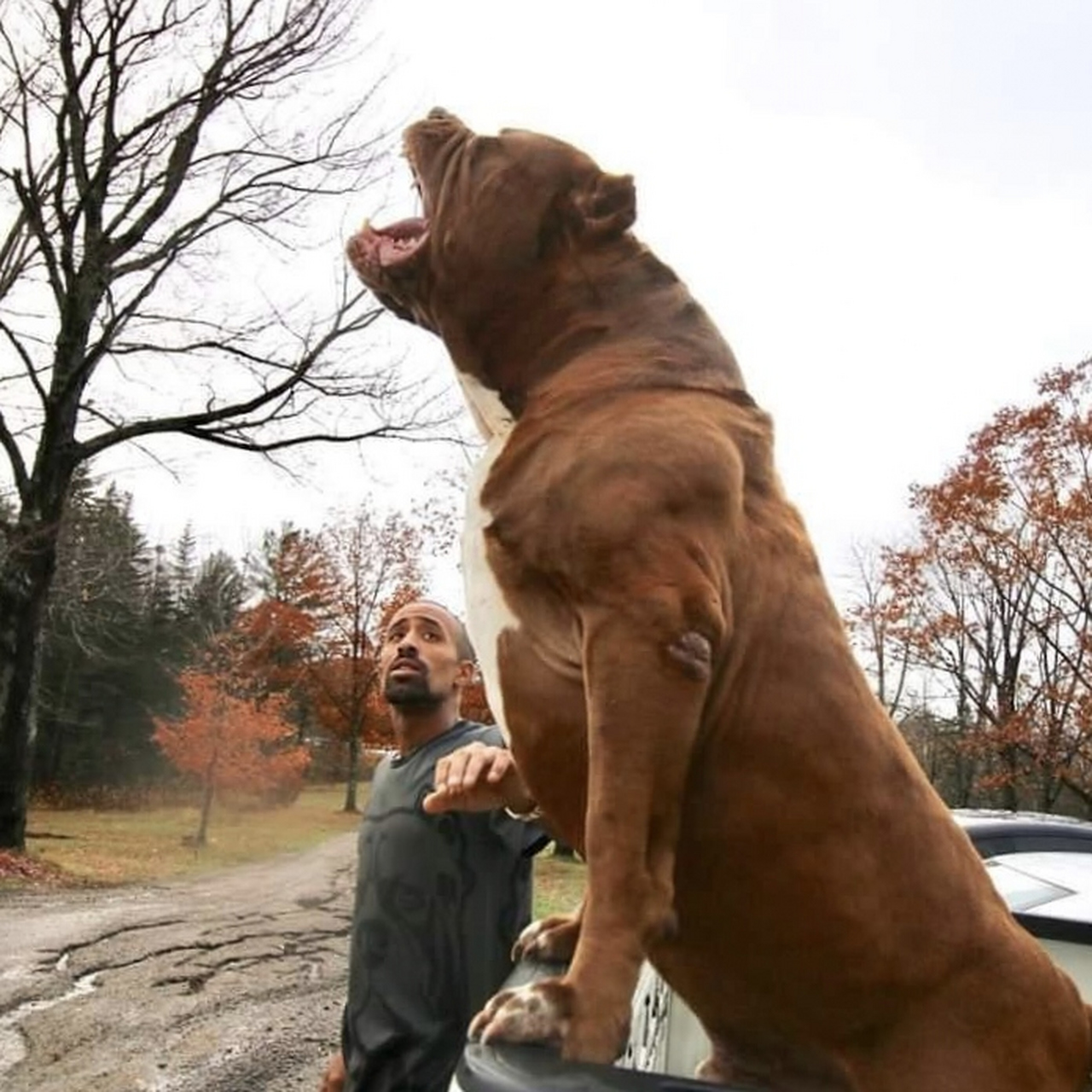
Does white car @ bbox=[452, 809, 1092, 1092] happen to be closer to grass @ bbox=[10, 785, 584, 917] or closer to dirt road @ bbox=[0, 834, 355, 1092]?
grass @ bbox=[10, 785, 584, 917]

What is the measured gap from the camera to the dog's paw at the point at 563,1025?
46.3 inches

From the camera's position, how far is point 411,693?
331cm

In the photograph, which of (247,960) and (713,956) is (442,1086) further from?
(247,960)

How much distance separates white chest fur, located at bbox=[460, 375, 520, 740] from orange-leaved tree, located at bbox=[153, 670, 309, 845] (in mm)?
28894

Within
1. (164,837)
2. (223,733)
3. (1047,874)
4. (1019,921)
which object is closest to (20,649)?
(164,837)

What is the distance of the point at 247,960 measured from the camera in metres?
9.48

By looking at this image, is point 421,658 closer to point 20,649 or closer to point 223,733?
point 20,649

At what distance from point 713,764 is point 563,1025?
321 mm

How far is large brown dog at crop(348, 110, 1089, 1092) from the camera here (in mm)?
1252

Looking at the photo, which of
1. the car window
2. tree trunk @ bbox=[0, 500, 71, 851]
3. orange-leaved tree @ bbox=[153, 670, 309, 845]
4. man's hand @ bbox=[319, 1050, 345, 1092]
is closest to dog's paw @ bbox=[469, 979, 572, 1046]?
the car window

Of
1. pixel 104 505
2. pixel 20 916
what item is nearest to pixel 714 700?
pixel 20 916

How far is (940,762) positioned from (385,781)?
3721 cm

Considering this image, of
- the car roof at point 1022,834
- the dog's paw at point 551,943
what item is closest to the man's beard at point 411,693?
the car roof at point 1022,834

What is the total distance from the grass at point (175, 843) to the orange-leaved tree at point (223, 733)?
144cm
